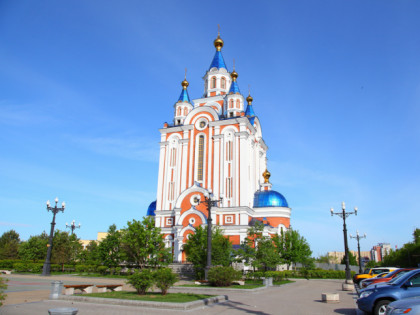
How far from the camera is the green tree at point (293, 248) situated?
36.5 metres

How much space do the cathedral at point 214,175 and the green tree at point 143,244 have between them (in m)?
8.45

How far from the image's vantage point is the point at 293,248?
3706 cm

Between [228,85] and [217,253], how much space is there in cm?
2837

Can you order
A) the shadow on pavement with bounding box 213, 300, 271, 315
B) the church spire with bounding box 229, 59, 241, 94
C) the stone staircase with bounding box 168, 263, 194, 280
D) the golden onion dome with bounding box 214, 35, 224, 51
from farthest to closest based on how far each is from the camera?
the golden onion dome with bounding box 214, 35, 224, 51, the church spire with bounding box 229, 59, 241, 94, the stone staircase with bounding box 168, 263, 194, 280, the shadow on pavement with bounding box 213, 300, 271, 315

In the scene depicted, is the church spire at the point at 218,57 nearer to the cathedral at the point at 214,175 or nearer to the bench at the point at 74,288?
the cathedral at the point at 214,175

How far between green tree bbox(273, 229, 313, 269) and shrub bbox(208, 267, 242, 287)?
18.6 metres

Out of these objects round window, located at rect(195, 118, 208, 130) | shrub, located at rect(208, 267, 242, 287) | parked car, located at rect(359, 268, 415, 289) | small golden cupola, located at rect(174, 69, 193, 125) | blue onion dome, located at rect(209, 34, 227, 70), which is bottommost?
shrub, located at rect(208, 267, 242, 287)

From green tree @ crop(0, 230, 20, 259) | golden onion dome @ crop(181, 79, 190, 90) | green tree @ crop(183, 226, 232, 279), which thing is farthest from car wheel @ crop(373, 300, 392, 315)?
green tree @ crop(0, 230, 20, 259)

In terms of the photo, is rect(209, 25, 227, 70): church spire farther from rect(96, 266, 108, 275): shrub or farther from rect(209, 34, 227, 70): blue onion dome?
rect(96, 266, 108, 275): shrub

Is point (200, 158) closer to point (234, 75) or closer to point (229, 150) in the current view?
point (229, 150)

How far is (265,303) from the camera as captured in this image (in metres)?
12.6

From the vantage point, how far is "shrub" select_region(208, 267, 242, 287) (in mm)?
17984

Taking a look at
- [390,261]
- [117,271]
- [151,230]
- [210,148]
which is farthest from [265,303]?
[390,261]

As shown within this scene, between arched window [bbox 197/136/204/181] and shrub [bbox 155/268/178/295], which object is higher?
arched window [bbox 197/136/204/181]
